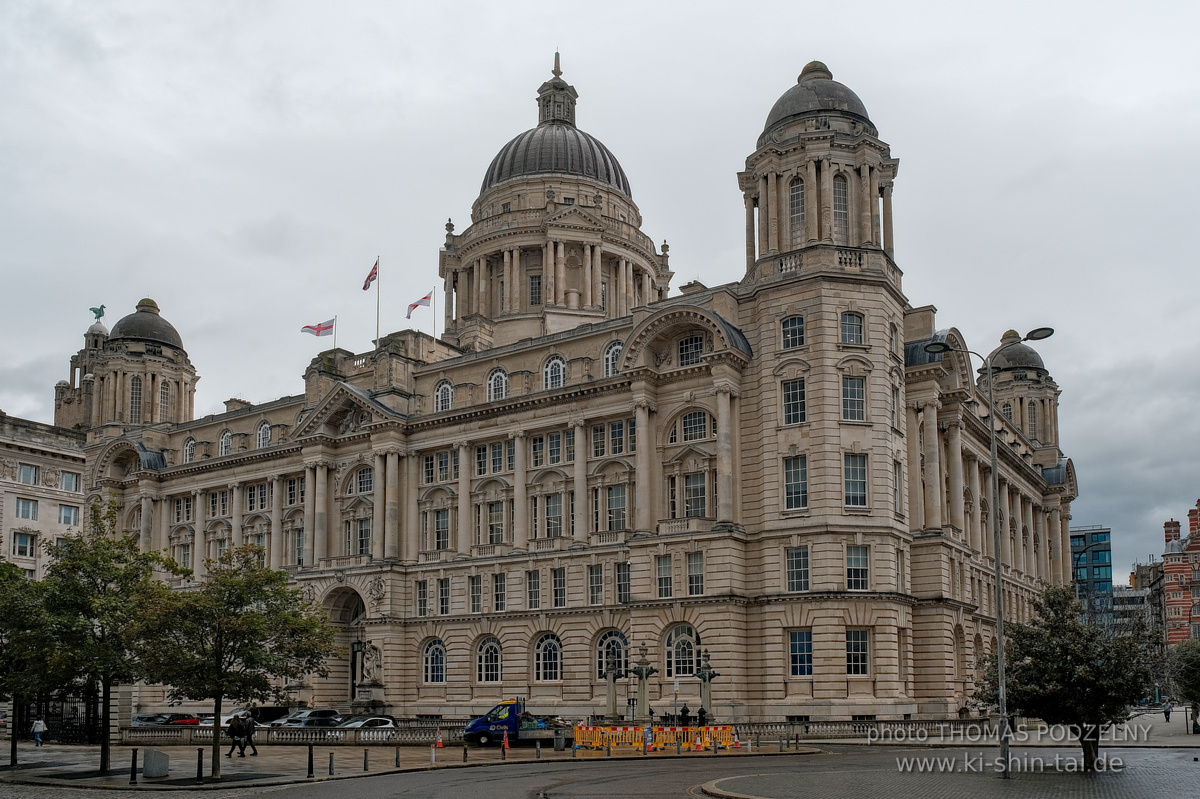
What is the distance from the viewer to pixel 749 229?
66.2 metres

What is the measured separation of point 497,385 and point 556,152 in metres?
31.7

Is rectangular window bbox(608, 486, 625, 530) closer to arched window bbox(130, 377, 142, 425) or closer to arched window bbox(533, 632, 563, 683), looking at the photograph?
arched window bbox(533, 632, 563, 683)

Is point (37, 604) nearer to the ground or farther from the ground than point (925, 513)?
nearer to the ground

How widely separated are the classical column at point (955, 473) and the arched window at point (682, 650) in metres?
17.6

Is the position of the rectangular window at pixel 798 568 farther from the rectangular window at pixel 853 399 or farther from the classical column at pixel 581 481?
the classical column at pixel 581 481

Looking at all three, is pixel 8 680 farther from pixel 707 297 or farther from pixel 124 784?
pixel 707 297

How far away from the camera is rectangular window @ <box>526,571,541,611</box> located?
6781cm

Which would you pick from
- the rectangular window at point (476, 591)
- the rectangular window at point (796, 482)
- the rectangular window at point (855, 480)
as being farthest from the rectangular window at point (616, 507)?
the rectangular window at point (855, 480)

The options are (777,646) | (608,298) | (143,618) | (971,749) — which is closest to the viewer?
(143,618)

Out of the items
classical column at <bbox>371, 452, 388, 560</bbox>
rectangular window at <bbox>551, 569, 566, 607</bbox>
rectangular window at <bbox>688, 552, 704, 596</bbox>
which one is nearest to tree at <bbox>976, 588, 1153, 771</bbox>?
rectangular window at <bbox>688, 552, 704, 596</bbox>

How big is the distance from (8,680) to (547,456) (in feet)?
107

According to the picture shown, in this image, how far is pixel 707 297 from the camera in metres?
64.1

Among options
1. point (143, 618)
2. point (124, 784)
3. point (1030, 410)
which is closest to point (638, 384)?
point (143, 618)

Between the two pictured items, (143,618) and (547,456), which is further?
(547,456)
